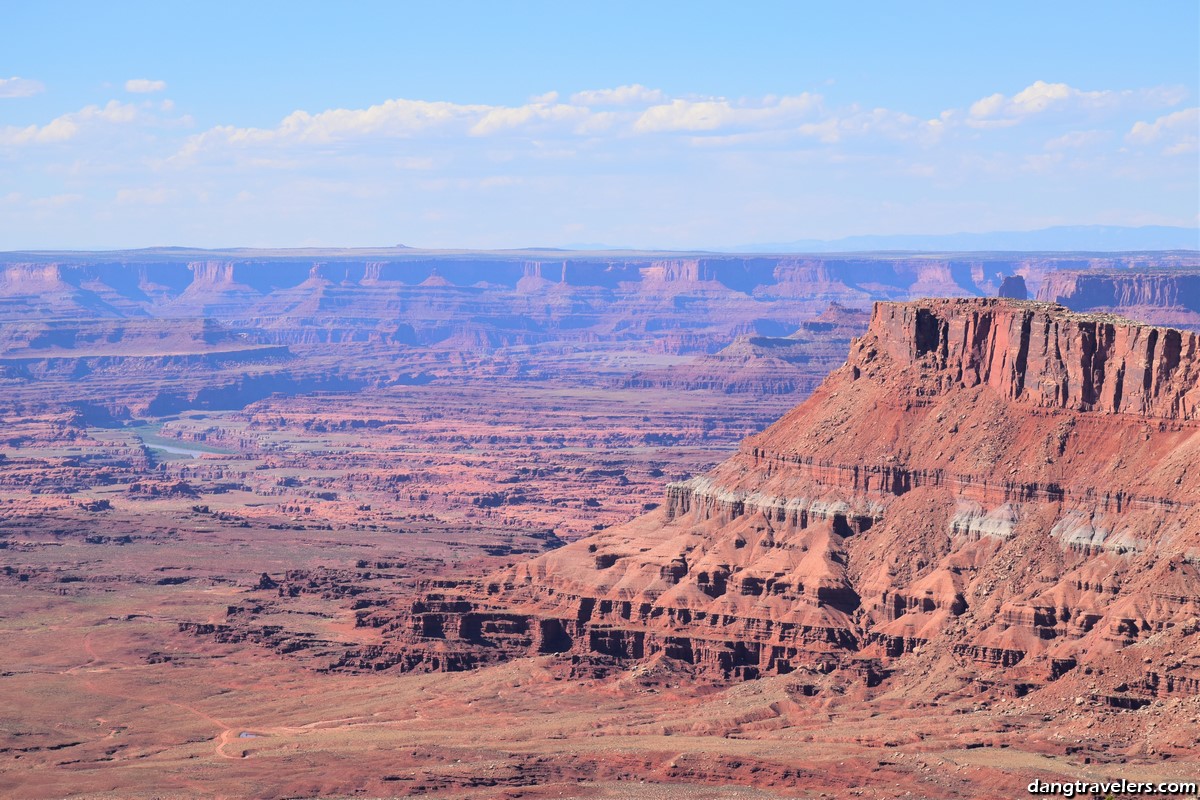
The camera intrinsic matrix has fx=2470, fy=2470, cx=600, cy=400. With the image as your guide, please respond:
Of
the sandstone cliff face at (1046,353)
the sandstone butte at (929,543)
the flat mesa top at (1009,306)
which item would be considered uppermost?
the flat mesa top at (1009,306)

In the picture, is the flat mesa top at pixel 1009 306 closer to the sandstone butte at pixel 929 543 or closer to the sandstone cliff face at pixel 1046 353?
the sandstone cliff face at pixel 1046 353

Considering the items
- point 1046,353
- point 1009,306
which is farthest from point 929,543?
point 1009,306

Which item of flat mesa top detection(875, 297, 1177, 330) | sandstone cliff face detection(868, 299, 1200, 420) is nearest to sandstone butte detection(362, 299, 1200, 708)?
sandstone cliff face detection(868, 299, 1200, 420)

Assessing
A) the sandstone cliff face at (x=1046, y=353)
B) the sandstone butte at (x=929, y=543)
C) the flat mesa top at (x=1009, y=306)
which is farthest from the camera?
the flat mesa top at (x=1009, y=306)

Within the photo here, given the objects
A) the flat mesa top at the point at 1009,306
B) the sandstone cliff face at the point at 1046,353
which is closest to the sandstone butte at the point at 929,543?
the sandstone cliff face at the point at 1046,353

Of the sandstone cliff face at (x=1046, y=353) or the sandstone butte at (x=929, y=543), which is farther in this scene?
the sandstone cliff face at (x=1046, y=353)

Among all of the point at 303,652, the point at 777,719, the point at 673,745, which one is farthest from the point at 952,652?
the point at 303,652

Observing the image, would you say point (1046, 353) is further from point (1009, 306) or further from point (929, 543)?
point (929, 543)

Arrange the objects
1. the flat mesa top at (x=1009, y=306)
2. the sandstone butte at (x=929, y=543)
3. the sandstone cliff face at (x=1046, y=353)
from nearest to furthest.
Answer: the sandstone butte at (x=929, y=543) → the sandstone cliff face at (x=1046, y=353) → the flat mesa top at (x=1009, y=306)

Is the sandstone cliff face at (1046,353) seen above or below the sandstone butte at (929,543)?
above

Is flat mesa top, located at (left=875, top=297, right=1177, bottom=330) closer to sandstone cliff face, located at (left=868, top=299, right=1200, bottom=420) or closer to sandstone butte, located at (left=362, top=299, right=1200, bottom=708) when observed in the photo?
sandstone cliff face, located at (left=868, top=299, right=1200, bottom=420)
